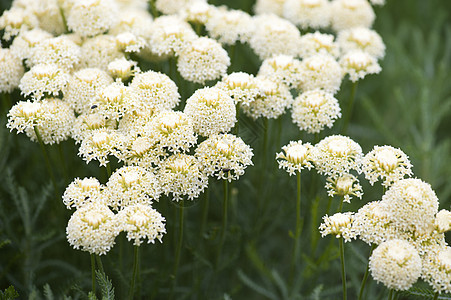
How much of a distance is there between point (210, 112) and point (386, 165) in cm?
59

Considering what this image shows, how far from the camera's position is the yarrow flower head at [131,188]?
1.45 m

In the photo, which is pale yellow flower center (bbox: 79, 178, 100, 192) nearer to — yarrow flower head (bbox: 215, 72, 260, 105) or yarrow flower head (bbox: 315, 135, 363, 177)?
yarrow flower head (bbox: 215, 72, 260, 105)

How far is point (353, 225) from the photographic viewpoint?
1406 millimetres

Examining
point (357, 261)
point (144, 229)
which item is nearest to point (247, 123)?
point (144, 229)

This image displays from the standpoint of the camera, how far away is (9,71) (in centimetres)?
190

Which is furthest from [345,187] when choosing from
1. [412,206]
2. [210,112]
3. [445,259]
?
[210,112]

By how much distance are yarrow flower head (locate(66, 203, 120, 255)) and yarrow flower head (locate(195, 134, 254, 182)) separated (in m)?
0.35

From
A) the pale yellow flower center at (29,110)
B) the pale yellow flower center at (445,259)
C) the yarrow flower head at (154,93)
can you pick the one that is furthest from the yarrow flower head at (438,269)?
the pale yellow flower center at (29,110)

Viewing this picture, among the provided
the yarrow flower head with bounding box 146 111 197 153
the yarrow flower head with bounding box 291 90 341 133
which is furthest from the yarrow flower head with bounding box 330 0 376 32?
the yarrow flower head with bounding box 146 111 197 153

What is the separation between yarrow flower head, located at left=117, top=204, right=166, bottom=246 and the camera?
1.36m

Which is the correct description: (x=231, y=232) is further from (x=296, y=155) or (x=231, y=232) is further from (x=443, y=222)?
(x=443, y=222)

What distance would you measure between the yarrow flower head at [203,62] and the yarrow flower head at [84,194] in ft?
1.92

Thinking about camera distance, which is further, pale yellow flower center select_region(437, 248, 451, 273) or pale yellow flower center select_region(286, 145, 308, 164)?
pale yellow flower center select_region(286, 145, 308, 164)

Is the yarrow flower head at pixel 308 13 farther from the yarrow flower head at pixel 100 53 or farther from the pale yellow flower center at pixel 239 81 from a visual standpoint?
the yarrow flower head at pixel 100 53
